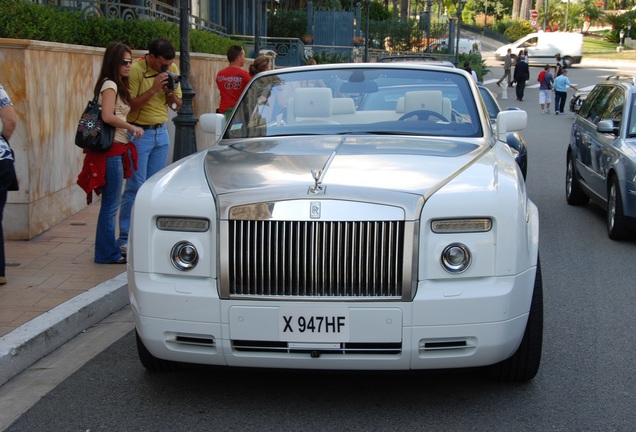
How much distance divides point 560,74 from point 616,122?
21186 millimetres

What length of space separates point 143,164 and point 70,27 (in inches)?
124

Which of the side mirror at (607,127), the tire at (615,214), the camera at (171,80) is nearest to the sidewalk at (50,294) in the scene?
the camera at (171,80)

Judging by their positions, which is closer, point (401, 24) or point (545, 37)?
point (401, 24)

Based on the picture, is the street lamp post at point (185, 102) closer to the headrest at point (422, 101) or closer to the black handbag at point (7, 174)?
the black handbag at point (7, 174)

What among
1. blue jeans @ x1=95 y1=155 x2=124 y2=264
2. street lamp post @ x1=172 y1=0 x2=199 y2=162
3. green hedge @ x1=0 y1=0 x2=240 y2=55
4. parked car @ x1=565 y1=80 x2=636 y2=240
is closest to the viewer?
blue jeans @ x1=95 y1=155 x2=124 y2=264

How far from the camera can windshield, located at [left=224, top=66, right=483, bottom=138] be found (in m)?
5.88

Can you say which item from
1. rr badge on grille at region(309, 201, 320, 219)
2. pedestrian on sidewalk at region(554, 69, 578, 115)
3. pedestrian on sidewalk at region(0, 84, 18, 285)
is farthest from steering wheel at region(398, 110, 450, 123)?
pedestrian on sidewalk at region(554, 69, 578, 115)

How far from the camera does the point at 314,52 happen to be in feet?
113

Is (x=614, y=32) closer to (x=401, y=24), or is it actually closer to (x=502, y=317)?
(x=401, y=24)

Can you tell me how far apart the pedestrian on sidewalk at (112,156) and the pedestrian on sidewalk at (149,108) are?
0.62 ft

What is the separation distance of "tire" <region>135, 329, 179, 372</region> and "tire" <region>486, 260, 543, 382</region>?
1.79 meters

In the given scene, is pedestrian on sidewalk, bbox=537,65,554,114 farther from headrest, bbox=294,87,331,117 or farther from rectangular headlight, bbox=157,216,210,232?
rectangular headlight, bbox=157,216,210,232

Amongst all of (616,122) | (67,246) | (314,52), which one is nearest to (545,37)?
(314,52)

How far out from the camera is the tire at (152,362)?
4938mm
